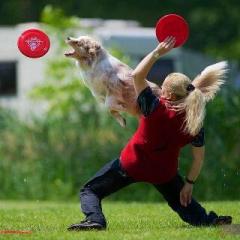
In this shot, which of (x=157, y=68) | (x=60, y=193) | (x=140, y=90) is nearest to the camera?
(x=140, y=90)

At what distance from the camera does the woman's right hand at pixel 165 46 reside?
843cm

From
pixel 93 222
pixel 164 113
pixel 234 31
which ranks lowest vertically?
pixel 234 31

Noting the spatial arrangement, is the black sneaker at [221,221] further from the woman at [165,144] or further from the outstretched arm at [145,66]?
the outstretched arm at [145,66]

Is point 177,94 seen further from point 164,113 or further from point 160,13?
point 160,13

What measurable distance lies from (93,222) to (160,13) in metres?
31.3

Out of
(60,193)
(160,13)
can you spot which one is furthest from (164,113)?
(160,13)

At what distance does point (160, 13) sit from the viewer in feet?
130

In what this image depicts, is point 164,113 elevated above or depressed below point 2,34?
above

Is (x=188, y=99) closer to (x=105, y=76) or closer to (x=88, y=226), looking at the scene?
(x=105, y=76)

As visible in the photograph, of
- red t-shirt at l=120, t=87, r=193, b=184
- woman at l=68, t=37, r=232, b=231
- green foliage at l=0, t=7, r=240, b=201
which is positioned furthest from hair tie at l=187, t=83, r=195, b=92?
green foliage at l=0, t=7, r=240, b=201

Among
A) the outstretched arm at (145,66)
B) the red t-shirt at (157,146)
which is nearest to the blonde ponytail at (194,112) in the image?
the red t-shirt at (157,146)

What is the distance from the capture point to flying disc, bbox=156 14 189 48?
889 cm

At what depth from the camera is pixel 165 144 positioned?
863cm

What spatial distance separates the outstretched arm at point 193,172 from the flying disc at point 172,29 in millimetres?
992
